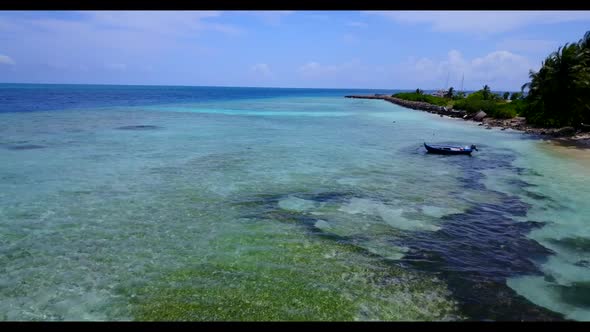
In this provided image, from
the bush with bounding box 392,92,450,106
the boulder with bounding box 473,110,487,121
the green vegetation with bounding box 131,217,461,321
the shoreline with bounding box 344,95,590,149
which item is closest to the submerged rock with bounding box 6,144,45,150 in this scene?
the green vegetation with bounding box 131,217,461,321

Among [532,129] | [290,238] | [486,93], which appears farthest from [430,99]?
[290,238]

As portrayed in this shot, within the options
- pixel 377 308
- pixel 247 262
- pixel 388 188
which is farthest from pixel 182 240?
pixel 388 188

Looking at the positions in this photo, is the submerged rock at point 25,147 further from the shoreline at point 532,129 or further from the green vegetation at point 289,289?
the shoreline at point 532,129

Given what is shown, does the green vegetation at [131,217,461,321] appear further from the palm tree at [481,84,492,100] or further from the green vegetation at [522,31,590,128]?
the palm tree at [481,84,492,100]

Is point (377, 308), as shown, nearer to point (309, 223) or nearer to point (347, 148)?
point (309, 223)

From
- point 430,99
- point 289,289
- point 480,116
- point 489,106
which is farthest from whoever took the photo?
point 430,99

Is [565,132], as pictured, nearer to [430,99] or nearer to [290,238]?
[290,238]
